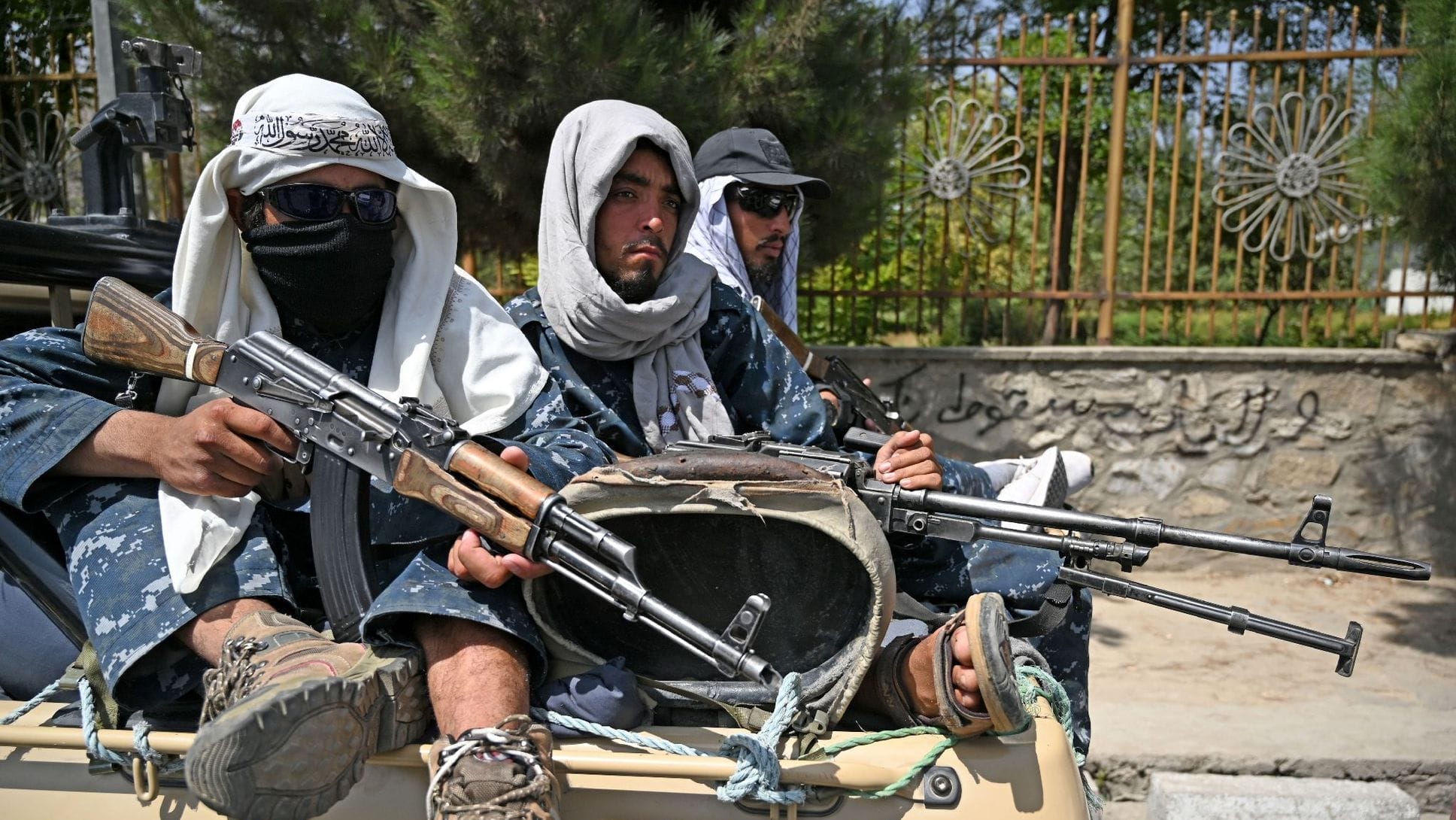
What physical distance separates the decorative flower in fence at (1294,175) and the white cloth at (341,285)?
528 centimetres

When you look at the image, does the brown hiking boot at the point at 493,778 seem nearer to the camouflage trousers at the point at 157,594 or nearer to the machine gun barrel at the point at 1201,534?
the camouflage trousers at the point at 157,594

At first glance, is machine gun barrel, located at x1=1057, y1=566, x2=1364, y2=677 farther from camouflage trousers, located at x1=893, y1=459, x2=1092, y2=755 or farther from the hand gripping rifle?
the hand gripping rifle

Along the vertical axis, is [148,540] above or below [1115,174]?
below

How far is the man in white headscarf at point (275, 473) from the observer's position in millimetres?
1656

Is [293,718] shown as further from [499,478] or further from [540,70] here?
[540,70]

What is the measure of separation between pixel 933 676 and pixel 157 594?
4.66ft

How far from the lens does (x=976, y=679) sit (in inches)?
71.2

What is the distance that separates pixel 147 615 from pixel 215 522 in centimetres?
20

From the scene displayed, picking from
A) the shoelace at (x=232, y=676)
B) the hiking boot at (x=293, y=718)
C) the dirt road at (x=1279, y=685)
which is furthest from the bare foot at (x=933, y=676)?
the dirt road at (x=1279, y=685)

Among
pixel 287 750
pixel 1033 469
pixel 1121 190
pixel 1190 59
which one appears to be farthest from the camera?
pixel 1121 190

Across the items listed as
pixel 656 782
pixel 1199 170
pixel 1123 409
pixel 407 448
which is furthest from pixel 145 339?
pixel 1199 170

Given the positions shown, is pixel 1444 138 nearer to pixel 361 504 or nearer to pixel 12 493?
pixel 361 504

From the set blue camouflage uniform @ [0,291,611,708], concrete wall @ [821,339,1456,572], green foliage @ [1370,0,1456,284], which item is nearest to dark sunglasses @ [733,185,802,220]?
blue camouflage uniform @ [0,291,611,708]

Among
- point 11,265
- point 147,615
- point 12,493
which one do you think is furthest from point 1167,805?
point 11,265
